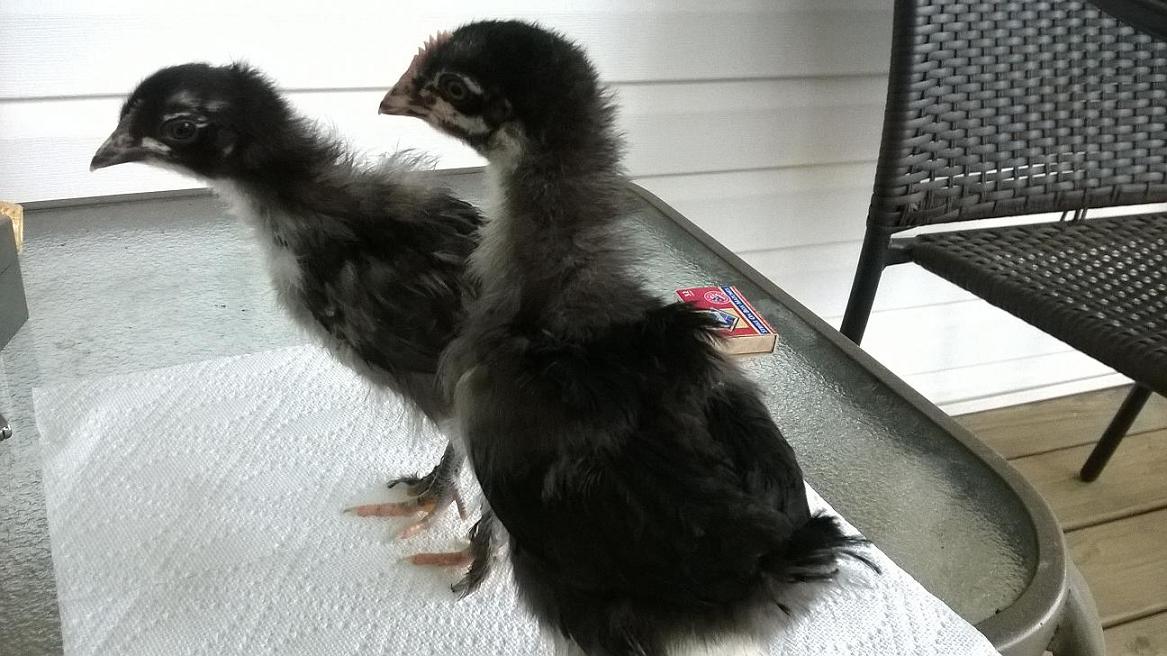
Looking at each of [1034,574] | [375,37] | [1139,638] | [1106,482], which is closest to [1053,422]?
[1106,482]

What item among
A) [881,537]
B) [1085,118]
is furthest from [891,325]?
[881,537]

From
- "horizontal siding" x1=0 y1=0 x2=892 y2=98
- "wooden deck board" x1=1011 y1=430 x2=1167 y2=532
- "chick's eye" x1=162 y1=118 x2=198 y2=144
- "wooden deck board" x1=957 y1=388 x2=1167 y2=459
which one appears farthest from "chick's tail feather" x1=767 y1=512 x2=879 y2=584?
"wooden deck board" x1=957 y1=388 x2=1167 y2=459

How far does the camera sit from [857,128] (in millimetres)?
1478

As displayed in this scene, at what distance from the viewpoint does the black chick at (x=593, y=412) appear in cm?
40

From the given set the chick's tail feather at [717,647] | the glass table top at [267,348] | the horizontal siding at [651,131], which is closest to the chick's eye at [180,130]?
the glass table top at [267,348]

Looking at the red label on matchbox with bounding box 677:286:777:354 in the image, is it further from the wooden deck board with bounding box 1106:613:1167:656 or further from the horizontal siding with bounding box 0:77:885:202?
the wooden deck board with bounding box 1106:613:1167:656

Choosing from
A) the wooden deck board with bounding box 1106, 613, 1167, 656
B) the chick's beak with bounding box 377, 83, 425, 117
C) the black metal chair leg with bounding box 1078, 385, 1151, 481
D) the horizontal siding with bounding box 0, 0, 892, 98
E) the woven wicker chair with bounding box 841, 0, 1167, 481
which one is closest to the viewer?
the chick's beak with bounding box 377, 83, 425, 117

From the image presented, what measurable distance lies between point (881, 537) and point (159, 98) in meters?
0.61

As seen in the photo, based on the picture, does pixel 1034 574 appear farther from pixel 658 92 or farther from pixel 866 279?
pixel 658 92

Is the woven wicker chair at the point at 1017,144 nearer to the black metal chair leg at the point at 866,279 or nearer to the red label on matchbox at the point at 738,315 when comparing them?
the black metal chair leg at the point at 866,279

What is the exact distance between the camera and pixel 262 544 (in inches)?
27.4

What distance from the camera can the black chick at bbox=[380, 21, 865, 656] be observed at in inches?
15.8

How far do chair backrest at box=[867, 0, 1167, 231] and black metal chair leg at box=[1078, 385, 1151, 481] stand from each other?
56 cm

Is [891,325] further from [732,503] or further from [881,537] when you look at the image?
[732,503]
